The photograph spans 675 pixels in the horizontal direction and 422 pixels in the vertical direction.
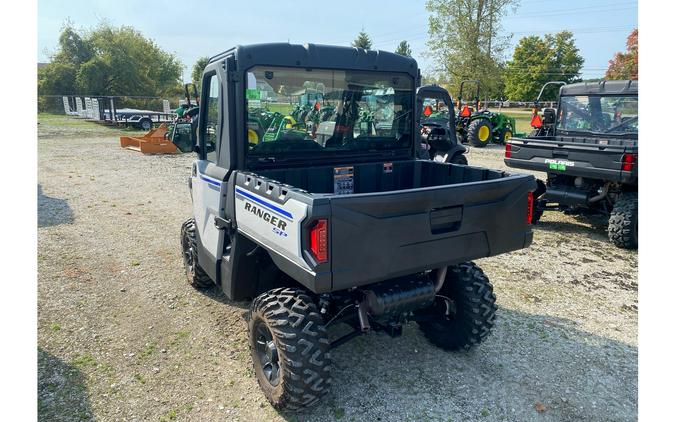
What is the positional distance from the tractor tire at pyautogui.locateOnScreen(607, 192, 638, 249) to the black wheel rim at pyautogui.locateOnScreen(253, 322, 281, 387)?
534 cm

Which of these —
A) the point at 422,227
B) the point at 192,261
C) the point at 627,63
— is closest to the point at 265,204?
the point at 422,227

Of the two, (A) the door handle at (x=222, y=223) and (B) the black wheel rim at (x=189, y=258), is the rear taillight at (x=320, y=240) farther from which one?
(B) the black wheel rim at (x=189, y=258)

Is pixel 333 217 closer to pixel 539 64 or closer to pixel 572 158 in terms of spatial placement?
pixel 572 158

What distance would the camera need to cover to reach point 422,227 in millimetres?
2713

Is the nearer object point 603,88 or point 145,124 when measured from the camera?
point 603,88

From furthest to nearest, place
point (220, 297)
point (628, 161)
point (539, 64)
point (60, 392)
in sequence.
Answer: point (539, 64) < point (628, 161) < point (220, 297) < point (60, 392)

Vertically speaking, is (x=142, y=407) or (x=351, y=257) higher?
(x=351, y=257)

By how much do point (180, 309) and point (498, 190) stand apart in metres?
3.02

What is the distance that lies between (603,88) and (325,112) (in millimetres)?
5878

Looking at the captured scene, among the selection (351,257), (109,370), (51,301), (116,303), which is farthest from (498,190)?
(51,301)

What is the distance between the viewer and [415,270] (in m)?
2.76

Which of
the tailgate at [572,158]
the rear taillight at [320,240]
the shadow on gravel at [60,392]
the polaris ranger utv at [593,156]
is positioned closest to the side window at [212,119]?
the rear taillight at [320,240]

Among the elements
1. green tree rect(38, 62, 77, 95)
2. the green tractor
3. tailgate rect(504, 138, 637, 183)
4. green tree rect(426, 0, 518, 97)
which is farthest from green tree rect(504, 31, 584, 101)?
tailgate rect(504, 138, 637, 183)

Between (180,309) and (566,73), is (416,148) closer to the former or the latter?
(180,309)
